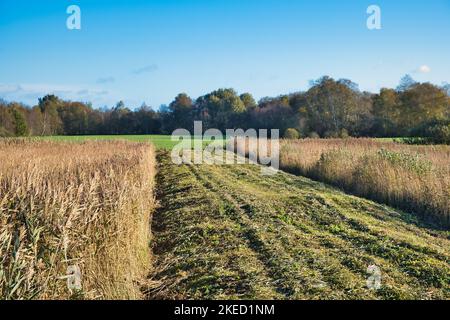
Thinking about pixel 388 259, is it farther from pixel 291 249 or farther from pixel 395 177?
pixel 395 177

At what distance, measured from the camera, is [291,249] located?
607 centimetres

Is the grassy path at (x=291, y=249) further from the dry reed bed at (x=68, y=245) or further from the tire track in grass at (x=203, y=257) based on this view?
the dry reed bed at (x=68, y=245)

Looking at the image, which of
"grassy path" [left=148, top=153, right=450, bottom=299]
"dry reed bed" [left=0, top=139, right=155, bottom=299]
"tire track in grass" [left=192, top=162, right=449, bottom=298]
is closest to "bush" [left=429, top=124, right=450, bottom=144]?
"grassy path" [left=148, top=153, right=450, bottom=299]

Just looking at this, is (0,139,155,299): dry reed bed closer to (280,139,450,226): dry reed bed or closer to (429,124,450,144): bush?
(280,139,450,226): dry reed bed

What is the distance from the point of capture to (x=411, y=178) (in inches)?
397

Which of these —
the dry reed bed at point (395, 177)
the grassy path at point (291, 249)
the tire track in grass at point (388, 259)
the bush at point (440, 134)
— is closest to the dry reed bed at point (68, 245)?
the grassy path at point (291, 249)

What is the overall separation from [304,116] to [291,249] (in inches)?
1761

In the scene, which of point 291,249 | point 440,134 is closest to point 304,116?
point 440,134

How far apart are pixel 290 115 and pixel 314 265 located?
157 feet

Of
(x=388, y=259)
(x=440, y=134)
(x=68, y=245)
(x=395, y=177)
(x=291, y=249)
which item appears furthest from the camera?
(x=440, y=134)

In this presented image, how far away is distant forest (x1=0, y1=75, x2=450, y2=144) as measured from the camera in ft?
144

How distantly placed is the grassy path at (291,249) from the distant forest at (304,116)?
22.4 meters

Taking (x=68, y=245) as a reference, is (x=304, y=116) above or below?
above
